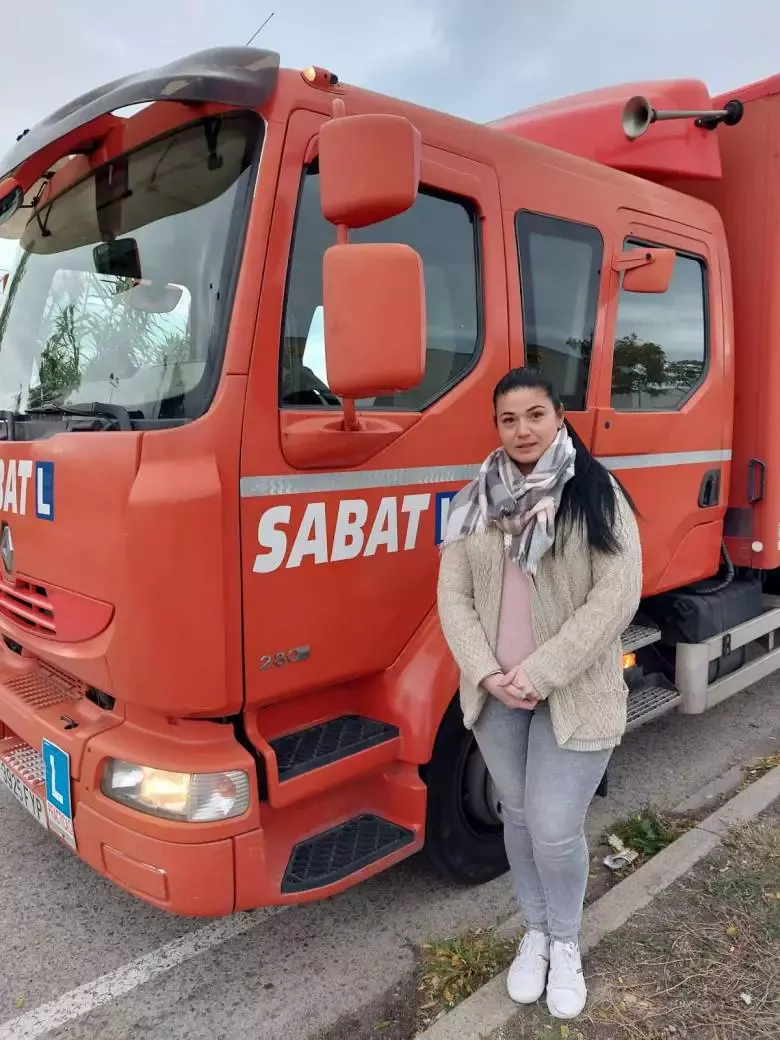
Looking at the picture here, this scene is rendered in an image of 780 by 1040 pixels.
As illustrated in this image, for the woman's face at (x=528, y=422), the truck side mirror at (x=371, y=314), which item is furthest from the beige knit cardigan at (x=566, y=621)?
the truck side mirror at (x=371, y=314)

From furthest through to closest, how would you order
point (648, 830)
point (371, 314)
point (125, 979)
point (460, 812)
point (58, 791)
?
1. point (648, 830)
2. point (460, 812)
3. point (125, 979)
4. point (58, 791)
5. point (371, 314)

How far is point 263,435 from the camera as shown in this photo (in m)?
2.10

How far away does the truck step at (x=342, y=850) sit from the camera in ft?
7.45

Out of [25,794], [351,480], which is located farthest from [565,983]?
[25,794]

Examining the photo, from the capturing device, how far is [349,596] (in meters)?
2.36

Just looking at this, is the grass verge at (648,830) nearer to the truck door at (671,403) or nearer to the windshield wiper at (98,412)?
the truck door at (671,403)

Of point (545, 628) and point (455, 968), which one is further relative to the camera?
point (455, 968)

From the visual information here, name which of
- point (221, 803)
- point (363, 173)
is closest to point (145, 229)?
point (363, 173)

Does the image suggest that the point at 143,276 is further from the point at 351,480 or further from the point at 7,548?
the point at 7,548

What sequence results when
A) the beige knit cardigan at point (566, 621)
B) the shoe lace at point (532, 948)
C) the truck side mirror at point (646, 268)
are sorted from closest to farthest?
the beige knit cardigan at point (566, 621)
the shoe lace at point (532, 948)
the truck side mirror at point (646, 268)

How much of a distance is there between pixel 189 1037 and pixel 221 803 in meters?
0.77

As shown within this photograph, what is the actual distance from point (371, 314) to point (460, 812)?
1.83 meters

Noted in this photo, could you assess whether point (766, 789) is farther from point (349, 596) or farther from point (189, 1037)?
point (189, 1037)

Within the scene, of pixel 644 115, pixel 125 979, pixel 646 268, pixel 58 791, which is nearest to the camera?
pixel 58 791
